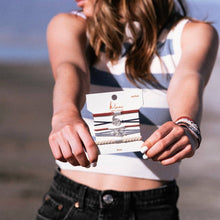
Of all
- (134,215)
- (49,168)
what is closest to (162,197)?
(134,215)

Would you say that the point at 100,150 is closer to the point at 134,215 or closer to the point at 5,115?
the point at 134,215

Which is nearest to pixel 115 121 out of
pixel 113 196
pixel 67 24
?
pixel 113 196

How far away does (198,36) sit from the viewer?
2.09m

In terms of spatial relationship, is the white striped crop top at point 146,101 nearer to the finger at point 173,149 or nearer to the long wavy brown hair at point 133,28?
the long wavy brown hair at point 133,28

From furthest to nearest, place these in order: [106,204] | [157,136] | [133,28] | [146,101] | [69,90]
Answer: [133,28] → [146,101] → [106,204] → [69,90] → [157,136]

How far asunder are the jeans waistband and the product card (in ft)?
1.79

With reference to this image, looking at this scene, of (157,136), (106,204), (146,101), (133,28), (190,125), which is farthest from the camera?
(133,28)

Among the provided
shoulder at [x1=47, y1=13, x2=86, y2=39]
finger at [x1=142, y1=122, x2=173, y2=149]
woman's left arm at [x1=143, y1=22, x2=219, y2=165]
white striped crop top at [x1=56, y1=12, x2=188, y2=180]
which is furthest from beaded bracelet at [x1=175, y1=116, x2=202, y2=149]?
shoulder at [x1=47, y1=13, x2=86, y2=39]

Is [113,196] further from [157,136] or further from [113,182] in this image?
[157,136]

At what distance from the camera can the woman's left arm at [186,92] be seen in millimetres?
1481

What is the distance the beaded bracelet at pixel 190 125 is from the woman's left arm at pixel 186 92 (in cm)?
2

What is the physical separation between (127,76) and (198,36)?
30 centimetres

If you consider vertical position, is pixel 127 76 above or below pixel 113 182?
above

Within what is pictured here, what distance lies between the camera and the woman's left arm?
58.3 inches
